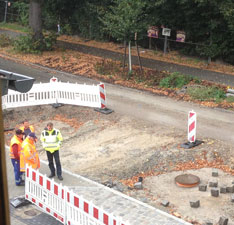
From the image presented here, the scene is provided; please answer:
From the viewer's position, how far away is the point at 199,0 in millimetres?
22156

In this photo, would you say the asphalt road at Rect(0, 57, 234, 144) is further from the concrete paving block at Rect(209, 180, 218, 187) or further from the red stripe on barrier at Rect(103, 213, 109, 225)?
the red stripe on barrier at Rect(103, 213, 109, 225)

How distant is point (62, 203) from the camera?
357 inches

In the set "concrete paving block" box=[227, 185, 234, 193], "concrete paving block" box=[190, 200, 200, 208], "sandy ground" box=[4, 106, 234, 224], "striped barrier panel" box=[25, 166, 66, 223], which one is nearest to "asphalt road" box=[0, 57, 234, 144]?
"sandy ground" box=[4, 106, 234, 224]

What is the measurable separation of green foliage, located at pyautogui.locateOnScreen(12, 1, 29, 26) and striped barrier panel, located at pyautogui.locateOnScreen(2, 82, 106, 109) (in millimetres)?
19886

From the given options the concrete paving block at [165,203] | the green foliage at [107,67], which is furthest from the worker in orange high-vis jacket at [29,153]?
the green foliage at [107,67]

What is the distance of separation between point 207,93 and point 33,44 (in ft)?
39.5

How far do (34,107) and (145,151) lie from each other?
6.10m

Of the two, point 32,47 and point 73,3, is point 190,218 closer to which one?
point 32,47

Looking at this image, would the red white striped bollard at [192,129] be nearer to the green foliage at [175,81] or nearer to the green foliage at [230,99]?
Answer: the green foliage at [230,99]

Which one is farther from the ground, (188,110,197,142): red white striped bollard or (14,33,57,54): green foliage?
(14,33,57,54): green foliage

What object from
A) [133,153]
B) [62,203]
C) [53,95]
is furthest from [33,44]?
[62,203]

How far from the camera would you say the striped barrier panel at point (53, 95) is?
1734cm

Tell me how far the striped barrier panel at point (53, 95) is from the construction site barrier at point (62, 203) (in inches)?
297

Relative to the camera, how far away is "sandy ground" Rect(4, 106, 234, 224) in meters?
10.4
